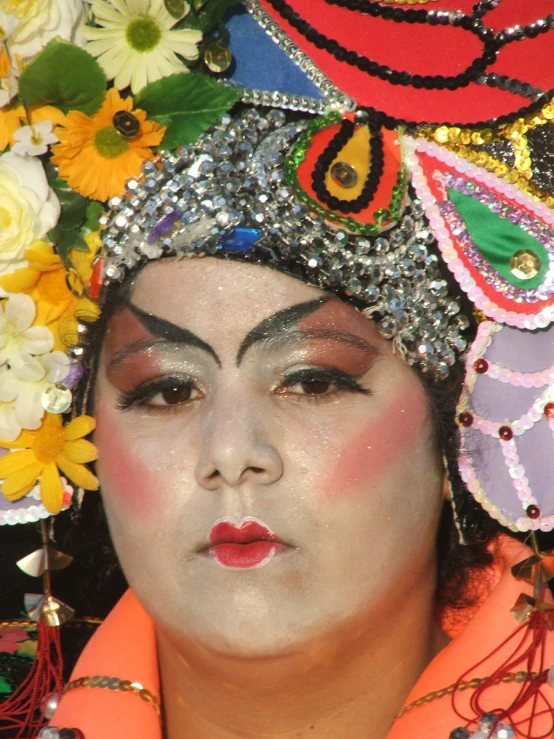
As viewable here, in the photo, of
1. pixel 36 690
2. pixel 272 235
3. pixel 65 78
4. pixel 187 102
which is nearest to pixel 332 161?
pixel 272 235

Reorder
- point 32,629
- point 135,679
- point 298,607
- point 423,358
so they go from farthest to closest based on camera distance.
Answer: point 32,629, point 135,679, point 423,358, point 298,607

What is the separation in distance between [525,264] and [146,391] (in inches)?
31.5

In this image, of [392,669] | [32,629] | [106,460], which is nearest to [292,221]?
[106,460]

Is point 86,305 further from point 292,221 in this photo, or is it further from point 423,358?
point 423,358

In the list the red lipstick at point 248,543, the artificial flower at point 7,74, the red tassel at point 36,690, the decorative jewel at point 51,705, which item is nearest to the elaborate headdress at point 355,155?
the artificial flower at point 7,74

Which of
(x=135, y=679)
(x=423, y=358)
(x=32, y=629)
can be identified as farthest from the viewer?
(x=32, y=629)

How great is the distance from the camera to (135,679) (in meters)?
2.73

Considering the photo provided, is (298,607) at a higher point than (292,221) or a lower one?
lower

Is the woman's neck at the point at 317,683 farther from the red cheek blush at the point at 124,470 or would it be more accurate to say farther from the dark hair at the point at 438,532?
the red cheek blush at the point at 124,470

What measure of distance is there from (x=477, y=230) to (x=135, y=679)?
3.98 feet

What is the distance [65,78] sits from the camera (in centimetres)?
247

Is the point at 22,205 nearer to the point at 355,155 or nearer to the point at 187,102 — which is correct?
the point at 187,102

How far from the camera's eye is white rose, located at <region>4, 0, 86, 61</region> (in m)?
2.47

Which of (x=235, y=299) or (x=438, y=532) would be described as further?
(x=438, y=532)
